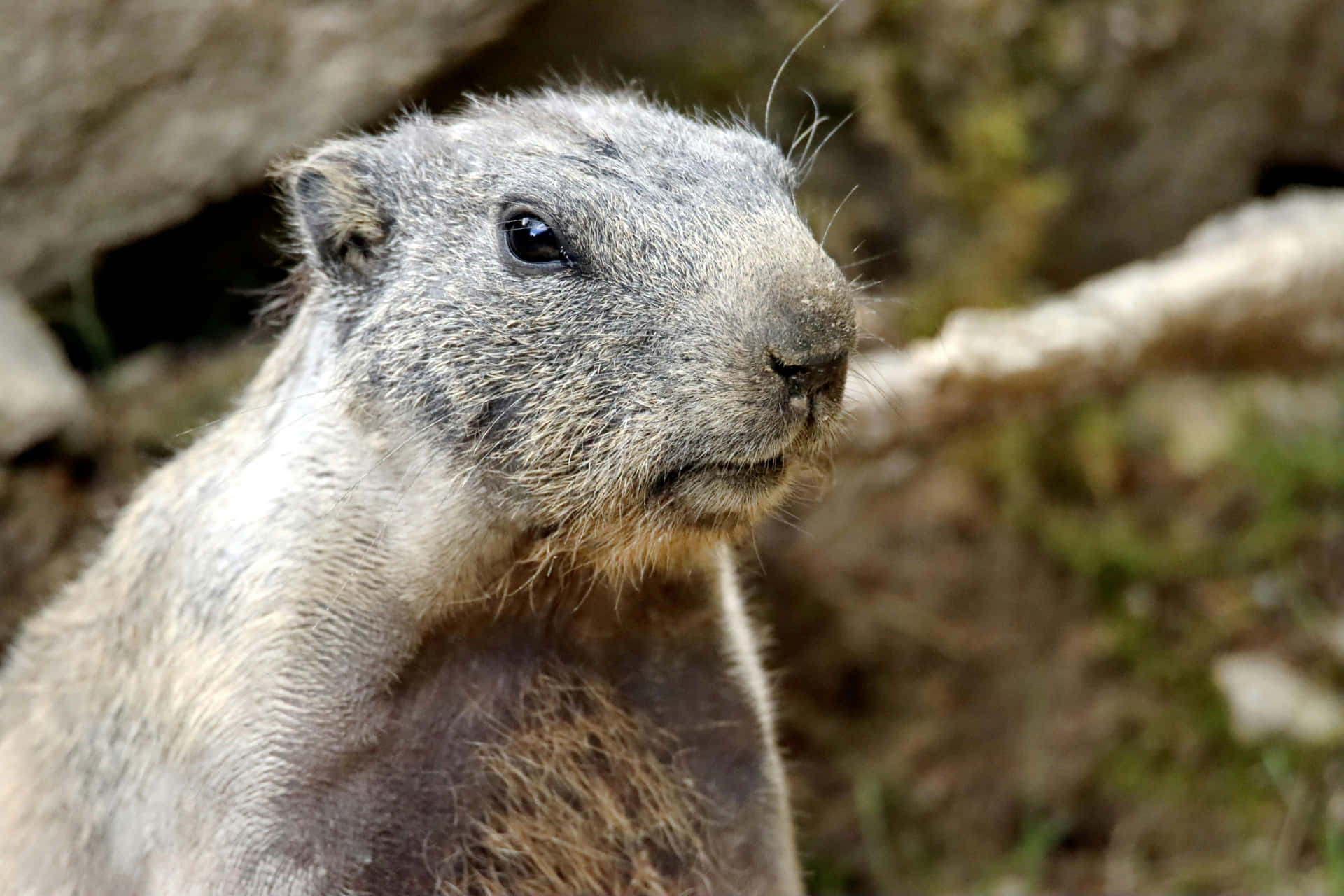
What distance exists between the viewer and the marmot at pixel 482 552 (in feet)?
9.70

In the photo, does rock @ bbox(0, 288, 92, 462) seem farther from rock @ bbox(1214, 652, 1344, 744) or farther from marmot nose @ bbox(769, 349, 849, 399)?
rock @ bbox(1214, 652, 1344, 744)

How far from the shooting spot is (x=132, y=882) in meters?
3.45

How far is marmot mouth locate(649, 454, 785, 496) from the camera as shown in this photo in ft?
9.49

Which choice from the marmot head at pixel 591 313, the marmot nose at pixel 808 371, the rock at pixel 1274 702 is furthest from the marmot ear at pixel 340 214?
the rock at pixel 1274 702

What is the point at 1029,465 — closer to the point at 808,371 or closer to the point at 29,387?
the point at 808,371

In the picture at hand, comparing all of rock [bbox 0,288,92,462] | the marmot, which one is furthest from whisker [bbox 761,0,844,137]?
rock [bbox 0,288,92,462]

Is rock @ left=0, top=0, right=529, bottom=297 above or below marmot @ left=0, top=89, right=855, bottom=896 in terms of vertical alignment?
above

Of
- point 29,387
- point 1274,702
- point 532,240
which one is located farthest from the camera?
point 1274,702

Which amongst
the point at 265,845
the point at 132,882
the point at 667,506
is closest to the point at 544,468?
the point at 667,506

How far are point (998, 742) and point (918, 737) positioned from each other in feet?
1.28

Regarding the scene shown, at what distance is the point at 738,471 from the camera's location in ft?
9.52

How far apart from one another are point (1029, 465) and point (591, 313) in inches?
148

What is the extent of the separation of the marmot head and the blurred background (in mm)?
2203

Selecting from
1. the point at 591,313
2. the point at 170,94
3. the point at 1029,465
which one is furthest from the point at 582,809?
the point at 1029,465
